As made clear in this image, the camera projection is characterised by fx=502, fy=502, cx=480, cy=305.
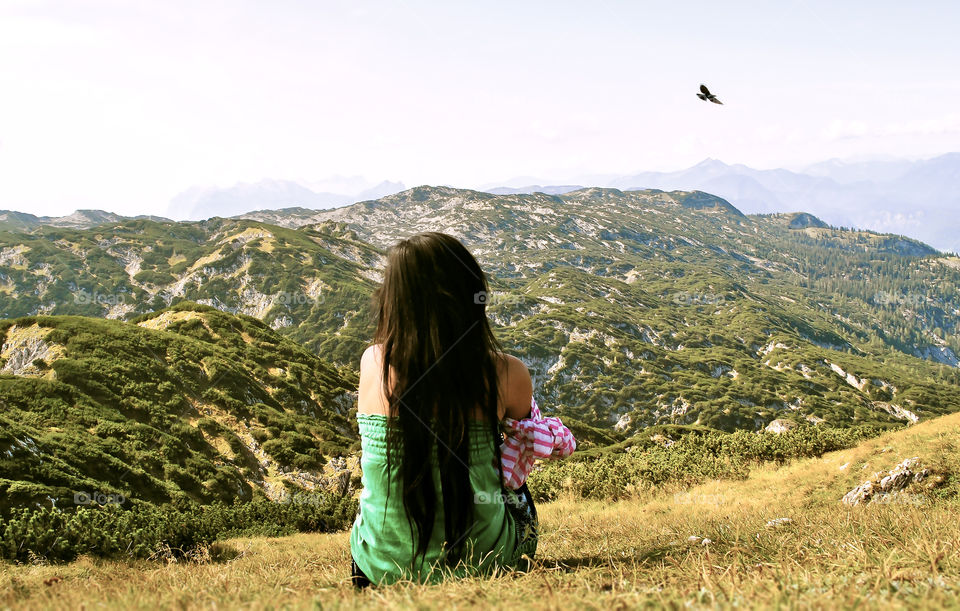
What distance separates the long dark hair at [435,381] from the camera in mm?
3840

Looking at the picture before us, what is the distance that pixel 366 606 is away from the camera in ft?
8.59

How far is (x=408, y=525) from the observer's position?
388 cm

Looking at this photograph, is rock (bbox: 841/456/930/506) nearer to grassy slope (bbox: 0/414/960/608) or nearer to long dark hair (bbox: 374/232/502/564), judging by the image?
grassy slope (bbox: 0/414/960/608)

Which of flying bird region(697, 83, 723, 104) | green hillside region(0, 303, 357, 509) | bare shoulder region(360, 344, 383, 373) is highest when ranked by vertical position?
flying bird region(697, 83, 723, 104)

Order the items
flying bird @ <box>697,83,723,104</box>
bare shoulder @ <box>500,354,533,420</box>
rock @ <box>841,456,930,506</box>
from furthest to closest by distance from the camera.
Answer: rock @ <box>841,456,930,506</box>, flying bird @ <box>697,83,723,104</box>, bare shoulder @ <box>500,354,533,420</box>

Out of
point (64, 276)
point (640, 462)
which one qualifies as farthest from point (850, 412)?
point (64, 276)

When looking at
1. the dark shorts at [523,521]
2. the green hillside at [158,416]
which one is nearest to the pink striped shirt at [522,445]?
the dark shorts at [523,521]

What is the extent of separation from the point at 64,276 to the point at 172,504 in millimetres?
200081

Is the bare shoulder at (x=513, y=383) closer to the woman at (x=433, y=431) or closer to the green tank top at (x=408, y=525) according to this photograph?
the woman at (x=433, y=431)

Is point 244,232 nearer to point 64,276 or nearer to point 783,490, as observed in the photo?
point 64,276

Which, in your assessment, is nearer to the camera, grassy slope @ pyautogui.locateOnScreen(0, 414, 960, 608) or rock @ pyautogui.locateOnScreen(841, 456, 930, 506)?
grassy slope @ pyautogui.locateOnScreen(0, 414, 960, 608)

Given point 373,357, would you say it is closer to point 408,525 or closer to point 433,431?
point 433,431

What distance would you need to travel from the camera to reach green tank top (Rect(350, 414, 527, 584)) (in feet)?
12.7

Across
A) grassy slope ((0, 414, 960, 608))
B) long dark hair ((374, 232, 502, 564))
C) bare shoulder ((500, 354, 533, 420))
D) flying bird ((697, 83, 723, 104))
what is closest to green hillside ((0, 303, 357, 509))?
grassy slope ((0, 414, 960, 608))
